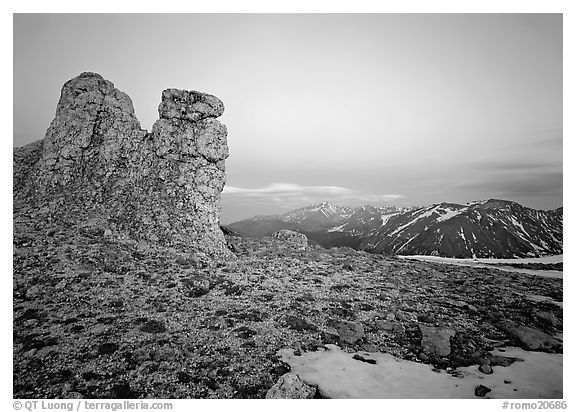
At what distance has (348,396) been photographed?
8703 mm

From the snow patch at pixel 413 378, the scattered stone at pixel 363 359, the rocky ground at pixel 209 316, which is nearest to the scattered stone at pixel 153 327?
the rocky ground at pixel 209 316

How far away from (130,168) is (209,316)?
18.0 metres

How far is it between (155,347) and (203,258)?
1165cm

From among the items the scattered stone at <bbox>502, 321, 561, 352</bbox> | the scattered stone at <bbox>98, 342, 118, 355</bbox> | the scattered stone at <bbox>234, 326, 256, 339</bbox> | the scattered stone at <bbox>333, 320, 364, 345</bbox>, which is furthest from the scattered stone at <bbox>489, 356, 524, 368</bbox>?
the scattered stone at <bbox>98, 342, 118, 355</bbox>

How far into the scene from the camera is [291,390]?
8562 mm

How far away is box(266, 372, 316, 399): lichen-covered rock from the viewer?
28.0 ft

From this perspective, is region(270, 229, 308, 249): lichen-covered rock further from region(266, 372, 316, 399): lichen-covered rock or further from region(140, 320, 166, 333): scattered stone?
region(266, 372, 316, 399): lichen-covered rock

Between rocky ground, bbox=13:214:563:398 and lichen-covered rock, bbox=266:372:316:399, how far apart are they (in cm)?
64

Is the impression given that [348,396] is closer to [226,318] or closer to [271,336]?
[271,336]

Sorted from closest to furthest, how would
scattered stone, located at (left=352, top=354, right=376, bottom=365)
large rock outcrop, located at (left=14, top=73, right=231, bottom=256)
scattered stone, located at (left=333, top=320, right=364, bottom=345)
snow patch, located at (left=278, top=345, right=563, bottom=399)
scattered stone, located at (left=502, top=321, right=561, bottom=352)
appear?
snow patch, located at (left=278, top=345, right=563, bottom=399) → scattered stone, located at (left=352, top=354, right=376, bottom=365) → scattered stone, located at (left=502, top=321, right=561, bottom=352) → scattered stone, located at (left=333, top=320, right=364, bottom=345) → large rock outcrop, located at (left=14, top=73, right=231, bottom=256)

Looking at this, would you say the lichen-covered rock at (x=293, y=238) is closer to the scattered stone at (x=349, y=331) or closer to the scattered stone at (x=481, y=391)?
the scattered stone at (x=349, y=331)

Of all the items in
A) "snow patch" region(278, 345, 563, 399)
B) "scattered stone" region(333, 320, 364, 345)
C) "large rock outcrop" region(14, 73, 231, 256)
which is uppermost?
"large rock outcrop" region(14, 73, 231, 256)

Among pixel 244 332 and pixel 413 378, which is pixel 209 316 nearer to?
pixel 244 332
